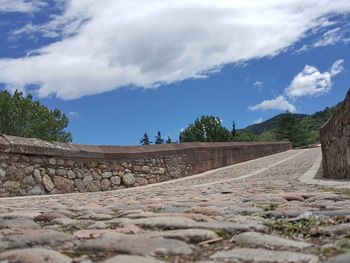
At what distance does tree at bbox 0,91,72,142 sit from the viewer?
2989 cm

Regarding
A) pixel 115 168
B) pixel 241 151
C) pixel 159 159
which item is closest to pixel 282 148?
pixel 241 151

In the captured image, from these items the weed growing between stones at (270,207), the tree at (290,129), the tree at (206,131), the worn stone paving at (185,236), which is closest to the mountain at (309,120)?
the tree at (290,129)

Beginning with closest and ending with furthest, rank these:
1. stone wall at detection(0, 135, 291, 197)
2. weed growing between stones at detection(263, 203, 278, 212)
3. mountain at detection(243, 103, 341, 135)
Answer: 1. weed growing between stones at detection(263, 203, 278, 212)
2. stone wall at detection(0, 135, 291, 197)
3. mountain at detection(243, 103, 341, 135)

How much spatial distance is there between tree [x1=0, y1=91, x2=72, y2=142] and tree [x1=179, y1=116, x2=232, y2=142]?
17.2 metres

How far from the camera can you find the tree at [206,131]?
151ft

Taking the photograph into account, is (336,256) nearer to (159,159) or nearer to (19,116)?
(159,159)

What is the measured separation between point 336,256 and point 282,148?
105 feet

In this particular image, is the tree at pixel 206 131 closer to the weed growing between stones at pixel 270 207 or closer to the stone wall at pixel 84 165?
the stone wall at pixel 84 165

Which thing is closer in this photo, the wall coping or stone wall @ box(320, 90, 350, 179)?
stone wall @ box(320, 90, 350, 179)

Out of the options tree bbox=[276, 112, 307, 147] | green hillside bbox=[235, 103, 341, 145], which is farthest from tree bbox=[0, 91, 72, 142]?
tree bbox=[276, 112, 307, 147]

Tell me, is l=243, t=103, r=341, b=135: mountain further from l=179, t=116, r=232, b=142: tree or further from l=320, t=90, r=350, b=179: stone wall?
l=320, t=90, r=350, b=179: stone wall

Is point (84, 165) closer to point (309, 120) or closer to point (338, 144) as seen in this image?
point (338, 144)

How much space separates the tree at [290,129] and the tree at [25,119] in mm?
32640

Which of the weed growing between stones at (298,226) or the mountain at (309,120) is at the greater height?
the mountain at (309,120)
